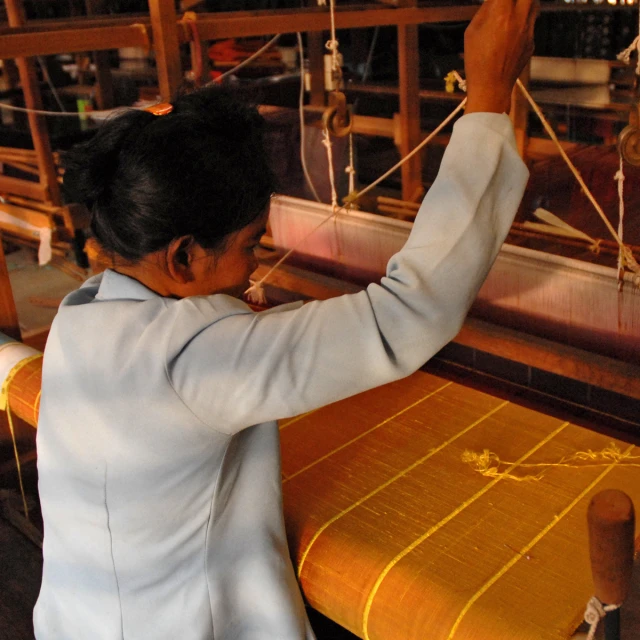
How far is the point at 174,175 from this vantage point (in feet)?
3.38

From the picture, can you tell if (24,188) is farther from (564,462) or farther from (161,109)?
(564,462)

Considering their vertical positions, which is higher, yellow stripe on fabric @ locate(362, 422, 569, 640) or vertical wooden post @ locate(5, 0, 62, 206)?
vertical wooden post @ locate(5, 0, 62, 206)

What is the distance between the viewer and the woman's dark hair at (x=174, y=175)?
104 cm

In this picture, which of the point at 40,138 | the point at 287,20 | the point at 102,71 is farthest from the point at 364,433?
the point at 102,71

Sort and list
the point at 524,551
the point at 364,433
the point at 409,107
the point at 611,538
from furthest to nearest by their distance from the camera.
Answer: the point at 409,107
the point at 364,433
the point at 524,551
the point at 611,538

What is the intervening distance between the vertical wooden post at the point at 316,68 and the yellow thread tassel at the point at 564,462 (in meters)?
3.13

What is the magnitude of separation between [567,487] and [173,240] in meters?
0.89

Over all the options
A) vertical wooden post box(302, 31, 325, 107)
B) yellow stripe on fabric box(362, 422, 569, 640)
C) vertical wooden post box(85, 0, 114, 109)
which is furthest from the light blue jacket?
vertical wooden post box(85, 0, 114, 109)

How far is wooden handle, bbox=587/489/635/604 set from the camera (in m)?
0.85

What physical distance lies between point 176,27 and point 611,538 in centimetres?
175

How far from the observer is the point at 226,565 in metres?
1.23

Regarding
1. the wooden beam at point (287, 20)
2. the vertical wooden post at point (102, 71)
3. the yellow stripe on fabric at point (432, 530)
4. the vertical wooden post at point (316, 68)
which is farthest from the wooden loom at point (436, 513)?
the vertical wooden post at point (102, 71)

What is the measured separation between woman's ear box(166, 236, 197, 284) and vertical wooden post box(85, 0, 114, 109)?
3.79m

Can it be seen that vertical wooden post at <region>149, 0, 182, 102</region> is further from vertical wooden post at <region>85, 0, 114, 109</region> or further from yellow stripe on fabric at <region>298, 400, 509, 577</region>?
vertical wooden post at <region>85, 0, 114, 109</region>
